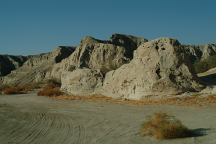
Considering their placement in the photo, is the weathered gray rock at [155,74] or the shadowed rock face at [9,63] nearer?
the weathered gray rock at [155,74]

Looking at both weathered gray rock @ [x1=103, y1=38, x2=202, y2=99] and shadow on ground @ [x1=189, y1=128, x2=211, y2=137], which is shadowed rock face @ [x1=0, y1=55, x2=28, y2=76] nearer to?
weathered gray rock @ [x1=103, y1=38, x2=202, y2=99]

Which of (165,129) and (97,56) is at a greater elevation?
(97,56)

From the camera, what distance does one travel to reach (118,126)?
17.5 meters

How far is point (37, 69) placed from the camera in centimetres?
9212

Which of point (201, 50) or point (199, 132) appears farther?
point (201, 50)

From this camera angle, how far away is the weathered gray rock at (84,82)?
3497cm

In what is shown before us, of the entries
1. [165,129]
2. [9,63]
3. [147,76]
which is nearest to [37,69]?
[9,63]

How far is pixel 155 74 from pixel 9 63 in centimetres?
10786

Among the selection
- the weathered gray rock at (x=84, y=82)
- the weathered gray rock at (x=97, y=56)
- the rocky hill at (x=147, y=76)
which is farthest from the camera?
the weathered gray rock at (x=97, y=56)

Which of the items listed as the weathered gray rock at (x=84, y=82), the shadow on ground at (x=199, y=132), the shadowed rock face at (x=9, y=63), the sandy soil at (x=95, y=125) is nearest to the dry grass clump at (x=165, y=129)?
the shadow on ground at (x=199, y=132)

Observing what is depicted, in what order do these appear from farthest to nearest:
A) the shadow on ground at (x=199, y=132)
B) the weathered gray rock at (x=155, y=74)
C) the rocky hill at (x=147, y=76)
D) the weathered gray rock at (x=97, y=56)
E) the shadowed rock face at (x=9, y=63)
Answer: the shadowed rock face at (x=9, y=63), the weathered gray rock at (x=97, y=56), the rocky hill at (x=147, y=76), the weathered gray rock at (x=155, y=74), the shadow on ground at (x=199, y=132)

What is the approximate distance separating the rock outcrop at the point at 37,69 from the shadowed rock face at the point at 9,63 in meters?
18.8

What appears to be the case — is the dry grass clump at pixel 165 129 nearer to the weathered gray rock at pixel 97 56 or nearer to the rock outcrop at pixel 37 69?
the weathered gray rock at pixel 97 56

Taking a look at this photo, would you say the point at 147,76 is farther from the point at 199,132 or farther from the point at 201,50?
the point at 201,50
